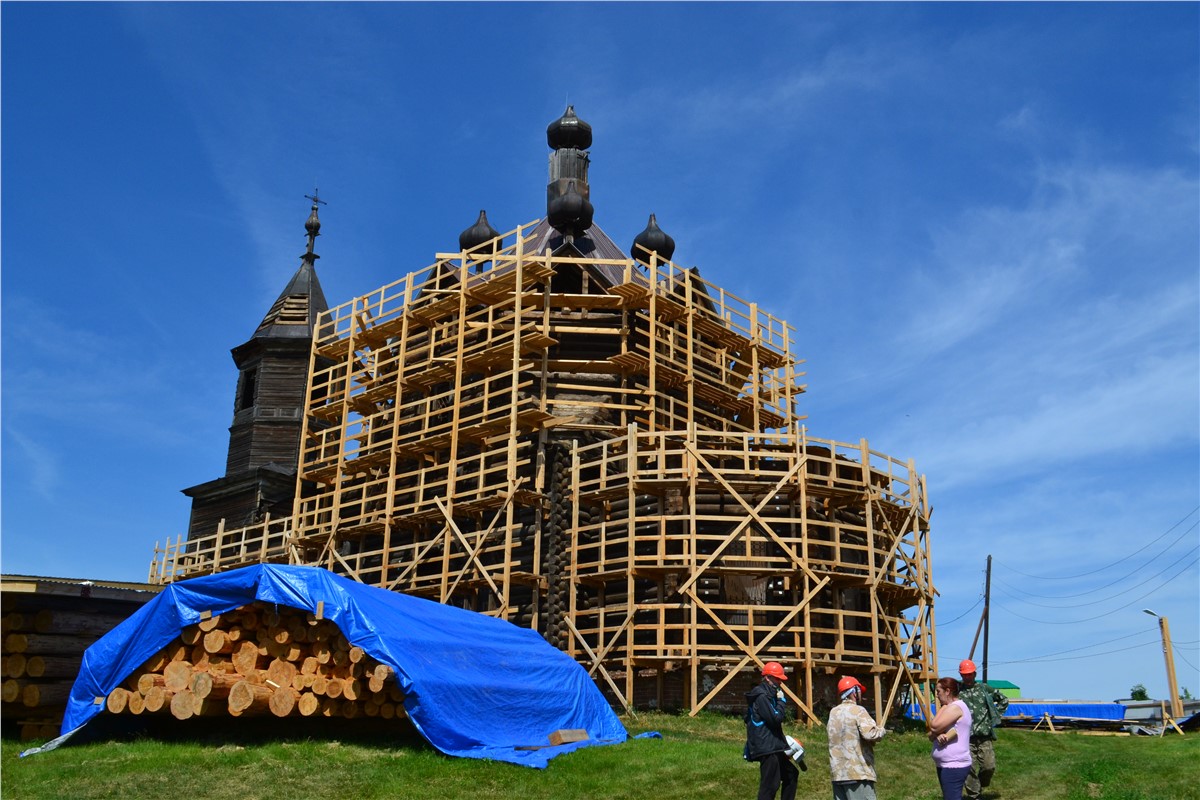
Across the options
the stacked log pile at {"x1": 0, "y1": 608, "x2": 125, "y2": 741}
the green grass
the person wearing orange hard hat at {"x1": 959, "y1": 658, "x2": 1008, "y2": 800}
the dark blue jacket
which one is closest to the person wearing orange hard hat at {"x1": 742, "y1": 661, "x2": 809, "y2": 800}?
the dark blue jacket

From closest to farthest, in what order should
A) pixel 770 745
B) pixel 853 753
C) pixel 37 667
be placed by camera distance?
pixel 853 753, pixel 770 745, pixel 37 667

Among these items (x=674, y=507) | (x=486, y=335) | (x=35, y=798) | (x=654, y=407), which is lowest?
(x=35, y=798)

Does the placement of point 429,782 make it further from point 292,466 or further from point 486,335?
point 292,466

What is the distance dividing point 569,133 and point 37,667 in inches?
1214

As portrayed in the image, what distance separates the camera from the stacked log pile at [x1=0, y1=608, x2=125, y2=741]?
1791cm

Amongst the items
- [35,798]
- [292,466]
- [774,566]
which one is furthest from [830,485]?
[292,466]

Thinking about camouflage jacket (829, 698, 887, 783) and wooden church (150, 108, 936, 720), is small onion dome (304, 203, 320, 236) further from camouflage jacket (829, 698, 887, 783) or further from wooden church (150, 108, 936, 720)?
camouflage jacket (829, 698, 887, 783)

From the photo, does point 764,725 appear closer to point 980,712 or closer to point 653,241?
point 980,712

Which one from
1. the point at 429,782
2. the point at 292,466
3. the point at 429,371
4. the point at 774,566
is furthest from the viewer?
the point at 292,466

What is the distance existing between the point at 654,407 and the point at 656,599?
19.2 ft

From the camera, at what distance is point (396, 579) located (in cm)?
3073

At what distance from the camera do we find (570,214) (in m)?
36.9

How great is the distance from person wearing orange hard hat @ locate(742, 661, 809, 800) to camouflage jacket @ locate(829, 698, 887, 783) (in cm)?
92

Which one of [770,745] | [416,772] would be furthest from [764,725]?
[416,772]
